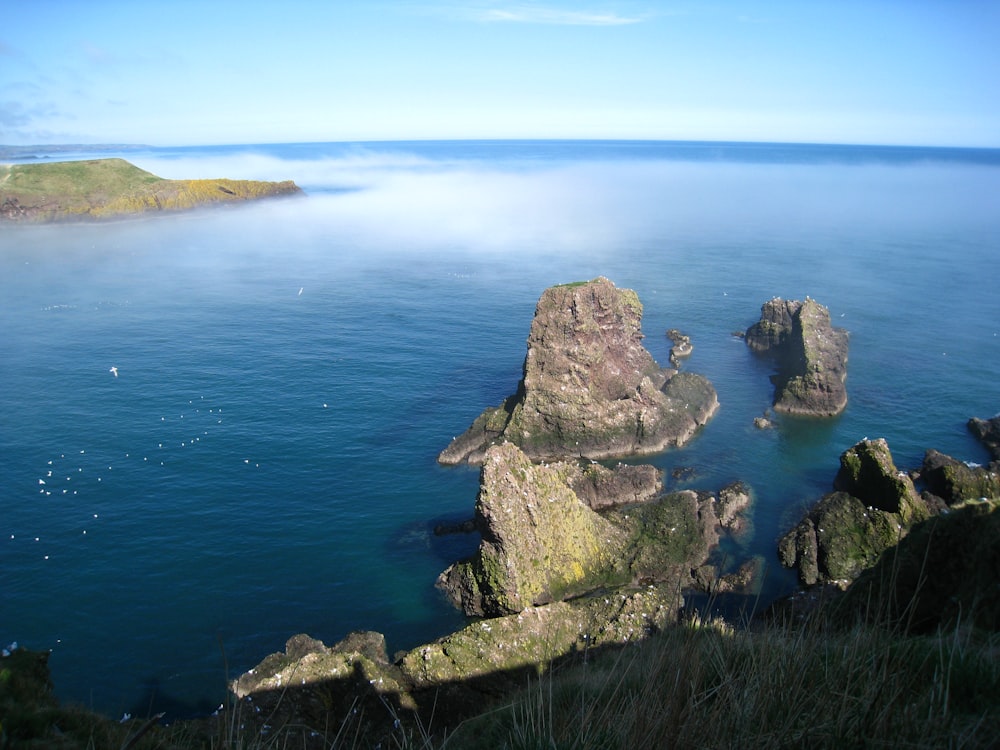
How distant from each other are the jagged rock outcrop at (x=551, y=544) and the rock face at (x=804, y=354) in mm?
21974

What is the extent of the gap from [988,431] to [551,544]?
35637mm

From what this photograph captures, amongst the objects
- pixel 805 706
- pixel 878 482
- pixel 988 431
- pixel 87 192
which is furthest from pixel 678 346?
pixel 87 192

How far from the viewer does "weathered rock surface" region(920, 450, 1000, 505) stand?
36.6 m

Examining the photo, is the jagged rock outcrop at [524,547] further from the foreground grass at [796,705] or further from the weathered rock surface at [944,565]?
the foreground grass at [796,705]

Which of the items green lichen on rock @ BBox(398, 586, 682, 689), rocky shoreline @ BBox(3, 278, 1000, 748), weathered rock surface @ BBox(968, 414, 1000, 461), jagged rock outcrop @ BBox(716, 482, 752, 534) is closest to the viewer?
rocky shoreline @ BBox(3, 278, 1000, 748)

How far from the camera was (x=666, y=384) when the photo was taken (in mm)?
51562

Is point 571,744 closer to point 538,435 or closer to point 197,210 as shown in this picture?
point 538,435

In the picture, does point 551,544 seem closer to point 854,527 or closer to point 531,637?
point 531,637

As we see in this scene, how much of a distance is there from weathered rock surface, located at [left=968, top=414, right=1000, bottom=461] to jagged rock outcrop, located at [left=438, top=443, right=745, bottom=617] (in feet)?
82.3

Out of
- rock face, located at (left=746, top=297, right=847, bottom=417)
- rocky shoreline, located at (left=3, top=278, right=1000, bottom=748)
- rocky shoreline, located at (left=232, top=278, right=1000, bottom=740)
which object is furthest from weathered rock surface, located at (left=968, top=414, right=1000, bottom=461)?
rock face, located at (left=746, top=297, right=847, bottom=417)

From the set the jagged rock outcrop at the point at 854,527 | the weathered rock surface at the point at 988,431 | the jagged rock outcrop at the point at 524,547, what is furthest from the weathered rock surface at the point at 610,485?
the weathered rock surface at the point at 988,431

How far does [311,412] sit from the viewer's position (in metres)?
50.7

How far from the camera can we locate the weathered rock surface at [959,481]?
36594mm

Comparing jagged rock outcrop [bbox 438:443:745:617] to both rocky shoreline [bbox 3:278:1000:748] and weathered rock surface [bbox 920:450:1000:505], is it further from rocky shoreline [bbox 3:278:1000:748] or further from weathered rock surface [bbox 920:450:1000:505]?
weathered rock surface [bbox 920:450:1000:505]
